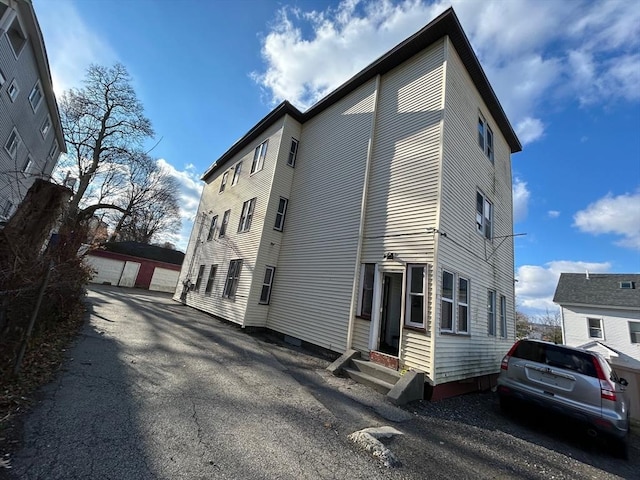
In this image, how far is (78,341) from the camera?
6363 mm

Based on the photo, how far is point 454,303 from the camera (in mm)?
7559

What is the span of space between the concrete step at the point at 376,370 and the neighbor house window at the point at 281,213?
704 cm

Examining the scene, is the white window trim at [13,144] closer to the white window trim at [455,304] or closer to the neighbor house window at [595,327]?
the white window trim at [455,304]

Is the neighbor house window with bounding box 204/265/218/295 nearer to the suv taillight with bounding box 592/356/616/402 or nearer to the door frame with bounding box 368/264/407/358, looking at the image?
the door frame with bounding box 368/264/407/358

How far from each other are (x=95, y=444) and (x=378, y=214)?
25.5 ft

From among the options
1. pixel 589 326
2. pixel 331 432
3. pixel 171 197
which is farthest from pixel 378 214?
pixel 171 197

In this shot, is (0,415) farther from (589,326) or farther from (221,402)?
(589,326)

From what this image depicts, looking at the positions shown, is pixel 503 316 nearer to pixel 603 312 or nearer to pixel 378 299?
pixel 378 299

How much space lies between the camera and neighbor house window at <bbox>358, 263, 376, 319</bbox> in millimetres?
8250

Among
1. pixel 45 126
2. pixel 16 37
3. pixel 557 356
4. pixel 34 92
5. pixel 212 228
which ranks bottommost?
pixel 557 356

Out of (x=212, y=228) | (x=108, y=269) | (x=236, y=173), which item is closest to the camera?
(x=236, y=173)

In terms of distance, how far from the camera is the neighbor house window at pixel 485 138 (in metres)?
10.8

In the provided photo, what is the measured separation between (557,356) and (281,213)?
→ 34.2ft

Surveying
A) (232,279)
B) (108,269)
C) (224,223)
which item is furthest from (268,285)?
(108,269)
